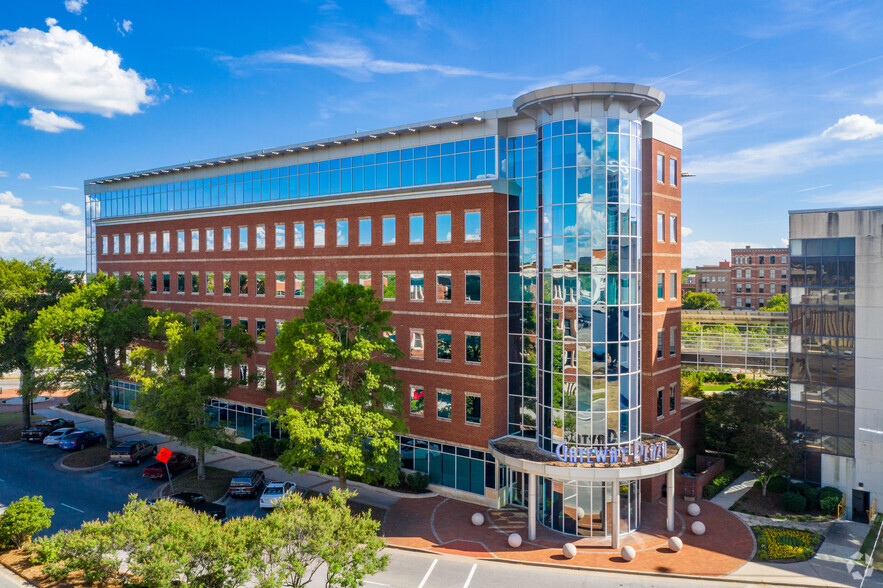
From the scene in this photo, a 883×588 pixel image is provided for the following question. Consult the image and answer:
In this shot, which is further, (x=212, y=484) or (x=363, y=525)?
(x=212, y=484)

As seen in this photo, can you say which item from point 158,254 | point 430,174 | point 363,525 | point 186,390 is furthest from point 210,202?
point 363,525

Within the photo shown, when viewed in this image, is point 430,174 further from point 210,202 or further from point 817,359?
point 817,359

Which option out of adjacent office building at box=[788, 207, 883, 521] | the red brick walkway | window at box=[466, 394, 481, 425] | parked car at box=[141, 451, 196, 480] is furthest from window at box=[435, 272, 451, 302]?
adjacent office building at box=[788, 207, 883, 521]

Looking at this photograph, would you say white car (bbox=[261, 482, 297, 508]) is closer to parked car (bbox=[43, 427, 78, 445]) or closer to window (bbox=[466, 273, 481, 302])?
window (bbox=[466, 273, 481, 302])

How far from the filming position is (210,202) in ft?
174

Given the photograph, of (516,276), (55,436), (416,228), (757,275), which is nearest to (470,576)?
(516,276)

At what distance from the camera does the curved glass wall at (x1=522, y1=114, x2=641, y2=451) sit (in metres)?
33.1

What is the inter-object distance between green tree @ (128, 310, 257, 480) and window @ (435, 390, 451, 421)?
14039 millimetres

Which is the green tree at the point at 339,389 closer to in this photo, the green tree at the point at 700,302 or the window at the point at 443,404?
the window at the point at 443,404

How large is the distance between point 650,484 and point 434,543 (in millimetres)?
14695

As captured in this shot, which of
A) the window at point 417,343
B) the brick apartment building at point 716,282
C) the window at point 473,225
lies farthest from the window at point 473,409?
the brick apartment building at point 716,282

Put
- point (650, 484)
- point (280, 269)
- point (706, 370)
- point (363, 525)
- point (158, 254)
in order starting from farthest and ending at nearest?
1. point (706, 370)
2. point (158, 254)
3. point (280, 269)
4. point (650, 484)
5. point (363, 525)

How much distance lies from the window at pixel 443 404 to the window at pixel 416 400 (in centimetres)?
125

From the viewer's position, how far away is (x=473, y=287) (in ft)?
123
